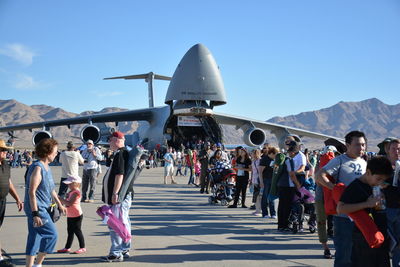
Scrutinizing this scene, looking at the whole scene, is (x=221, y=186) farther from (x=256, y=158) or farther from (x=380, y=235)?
(x=380, y=235)

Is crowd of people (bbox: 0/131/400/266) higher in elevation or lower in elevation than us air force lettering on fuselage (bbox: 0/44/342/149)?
lower

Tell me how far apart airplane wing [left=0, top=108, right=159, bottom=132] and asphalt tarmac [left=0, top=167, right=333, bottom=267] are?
1472 centimetres

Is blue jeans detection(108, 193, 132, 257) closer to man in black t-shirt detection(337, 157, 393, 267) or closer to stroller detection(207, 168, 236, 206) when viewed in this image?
man in black t-shirt detection(337, 157, 393, 267)

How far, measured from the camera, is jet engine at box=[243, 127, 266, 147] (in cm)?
2078

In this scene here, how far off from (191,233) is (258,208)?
8.44ft

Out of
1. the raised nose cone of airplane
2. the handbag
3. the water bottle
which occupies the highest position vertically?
the raised nose cone of airplane

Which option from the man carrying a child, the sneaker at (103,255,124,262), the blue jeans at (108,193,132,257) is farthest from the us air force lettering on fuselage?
the man carrying a child

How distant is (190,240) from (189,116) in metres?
14.6

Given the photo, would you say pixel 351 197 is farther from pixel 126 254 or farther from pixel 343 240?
pixel 126 254

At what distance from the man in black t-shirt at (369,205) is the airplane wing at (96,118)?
21059 mm

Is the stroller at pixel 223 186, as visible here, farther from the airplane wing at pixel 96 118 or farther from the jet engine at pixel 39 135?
the airplane wing at pixel 96 118

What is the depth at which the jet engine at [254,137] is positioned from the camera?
2078 cm

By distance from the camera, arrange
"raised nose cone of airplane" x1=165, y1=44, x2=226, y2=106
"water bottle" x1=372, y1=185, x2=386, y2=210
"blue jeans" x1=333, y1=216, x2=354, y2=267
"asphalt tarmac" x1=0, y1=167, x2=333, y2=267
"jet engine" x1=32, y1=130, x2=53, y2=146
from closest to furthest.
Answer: "water bottle" x1=372, y1=185, x2=386, y2=210
"blue jeans" x1=333, y1=216, x2=354, y2=267
"asphalt tarmac" x1=0, y1=167, x2=333, y2=267
"raised nose cone of airplane" x1=165, y1=44, x2=226, y2=106
"jet engine" x1=32, y1=130, x2=53, y2=146

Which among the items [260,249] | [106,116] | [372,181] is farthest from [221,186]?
[106,116]
